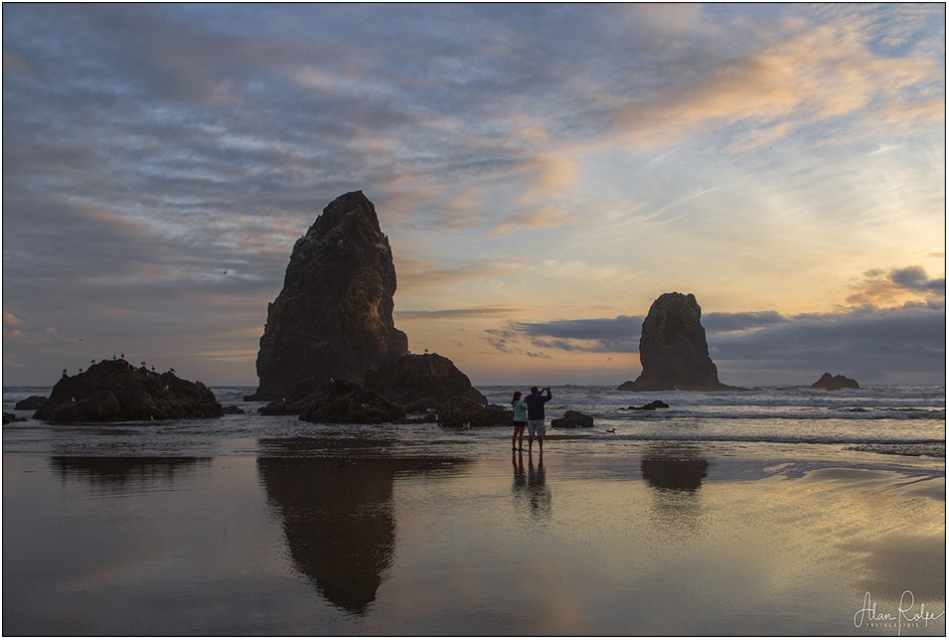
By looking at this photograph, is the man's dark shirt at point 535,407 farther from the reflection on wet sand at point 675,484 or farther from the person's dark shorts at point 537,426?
the reflection on wet sand at point 675,484

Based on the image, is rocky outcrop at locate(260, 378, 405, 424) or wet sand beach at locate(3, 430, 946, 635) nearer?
wet sand beach at locate(3, 430, 946, 635)

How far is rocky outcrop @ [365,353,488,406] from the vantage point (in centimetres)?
4544

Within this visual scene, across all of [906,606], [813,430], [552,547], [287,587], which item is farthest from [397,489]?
[813,430]

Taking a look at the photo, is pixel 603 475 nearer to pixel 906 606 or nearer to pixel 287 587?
pixel 906 606

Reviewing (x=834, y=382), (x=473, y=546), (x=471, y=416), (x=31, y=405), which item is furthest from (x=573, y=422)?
(x=834, y=382)

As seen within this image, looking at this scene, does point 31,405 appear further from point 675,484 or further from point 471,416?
point 675,484

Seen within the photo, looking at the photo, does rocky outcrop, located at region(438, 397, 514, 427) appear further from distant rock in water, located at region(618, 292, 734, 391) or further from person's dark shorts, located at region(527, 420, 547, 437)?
distant rock in water, located at region(618, 292, 734, 391)

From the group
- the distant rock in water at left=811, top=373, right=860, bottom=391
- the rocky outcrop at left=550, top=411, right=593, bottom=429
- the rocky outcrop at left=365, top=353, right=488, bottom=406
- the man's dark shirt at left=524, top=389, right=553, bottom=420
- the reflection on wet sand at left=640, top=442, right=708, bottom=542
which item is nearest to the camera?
the reflection on wet sand at left=640, top=442, right=708, bottom=542

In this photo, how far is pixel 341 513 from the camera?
28.5ft

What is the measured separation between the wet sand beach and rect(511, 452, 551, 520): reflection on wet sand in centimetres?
7

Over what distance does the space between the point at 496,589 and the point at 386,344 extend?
82.6m

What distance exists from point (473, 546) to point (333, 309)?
8030cm

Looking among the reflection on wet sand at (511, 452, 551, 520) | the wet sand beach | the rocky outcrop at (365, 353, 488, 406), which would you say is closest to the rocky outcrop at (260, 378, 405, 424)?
the rocky outcrop at (365, 353, 488, 406)

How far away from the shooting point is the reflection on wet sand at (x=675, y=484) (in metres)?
7.91
